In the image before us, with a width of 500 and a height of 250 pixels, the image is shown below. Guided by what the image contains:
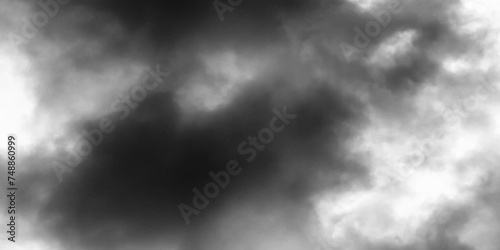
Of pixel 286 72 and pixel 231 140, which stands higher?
pixel 286 72

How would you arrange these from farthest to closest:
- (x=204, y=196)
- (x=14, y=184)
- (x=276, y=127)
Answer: (x=276, y=127), (x=204, y=196), (x=14, y=184)

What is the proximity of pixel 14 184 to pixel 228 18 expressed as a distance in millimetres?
59010

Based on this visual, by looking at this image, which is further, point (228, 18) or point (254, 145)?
point (228, 18)

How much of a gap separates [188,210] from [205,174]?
923 centimetres

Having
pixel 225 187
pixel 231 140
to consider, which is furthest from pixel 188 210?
pixel 231 140

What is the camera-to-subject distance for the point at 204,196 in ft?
287

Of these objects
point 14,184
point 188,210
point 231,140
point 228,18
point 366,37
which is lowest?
point 188,210

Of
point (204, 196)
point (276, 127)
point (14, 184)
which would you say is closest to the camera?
point (14, 184)

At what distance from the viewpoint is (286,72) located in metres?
99.0

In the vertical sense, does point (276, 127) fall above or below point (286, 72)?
below

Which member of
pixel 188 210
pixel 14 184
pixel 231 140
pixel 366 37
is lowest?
pixel 188 210

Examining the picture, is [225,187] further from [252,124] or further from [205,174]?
[252,124]

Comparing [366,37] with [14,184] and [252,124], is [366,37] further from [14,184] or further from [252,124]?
[14,184]

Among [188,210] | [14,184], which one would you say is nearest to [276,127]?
[188,210]
